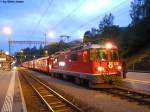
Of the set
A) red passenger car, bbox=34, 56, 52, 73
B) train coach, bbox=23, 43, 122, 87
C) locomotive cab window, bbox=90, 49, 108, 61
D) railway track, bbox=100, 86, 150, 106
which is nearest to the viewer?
railway track, bbox=100, 86, 150, 106

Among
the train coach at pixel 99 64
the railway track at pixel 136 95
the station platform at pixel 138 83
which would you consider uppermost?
the train coach at pixel 99 64

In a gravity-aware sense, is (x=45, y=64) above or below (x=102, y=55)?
above

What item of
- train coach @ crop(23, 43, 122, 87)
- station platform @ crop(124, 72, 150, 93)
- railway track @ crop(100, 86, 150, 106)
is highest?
train coach @ crop(23, 43, 122, 87)

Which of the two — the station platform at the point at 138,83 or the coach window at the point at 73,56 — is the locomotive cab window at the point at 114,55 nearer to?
the station platform at the point at 138,83

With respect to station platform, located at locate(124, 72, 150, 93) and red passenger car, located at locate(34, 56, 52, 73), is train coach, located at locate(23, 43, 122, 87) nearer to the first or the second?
station platform, located at locate(124, 72, 150, 93)

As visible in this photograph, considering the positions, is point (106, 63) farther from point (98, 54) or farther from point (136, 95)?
point (136, 95)

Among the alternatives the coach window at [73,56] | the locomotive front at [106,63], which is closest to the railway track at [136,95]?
the locomotive front at [106,63]

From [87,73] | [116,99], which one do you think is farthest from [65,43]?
[116,99]

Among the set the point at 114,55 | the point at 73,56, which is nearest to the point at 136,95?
the point at 114,55

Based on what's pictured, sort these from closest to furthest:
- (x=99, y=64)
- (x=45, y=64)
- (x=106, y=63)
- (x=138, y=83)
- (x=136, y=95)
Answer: (x=136, y=95) → (x=99, y=64) → (x=106, y=63) → (x=138, y=83) → (x=45, y=64)

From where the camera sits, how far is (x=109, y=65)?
27.8m

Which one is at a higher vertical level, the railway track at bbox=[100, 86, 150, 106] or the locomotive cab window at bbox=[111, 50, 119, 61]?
the locomotive cab window at bbox=[111, 50, 119, 61]

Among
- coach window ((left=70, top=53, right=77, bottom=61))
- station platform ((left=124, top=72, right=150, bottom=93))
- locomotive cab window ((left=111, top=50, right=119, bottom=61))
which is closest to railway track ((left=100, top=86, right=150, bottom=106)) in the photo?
station platform ((left=124, top=72, right=150, bottom=93))

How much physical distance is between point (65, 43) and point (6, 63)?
30696 millimetres
